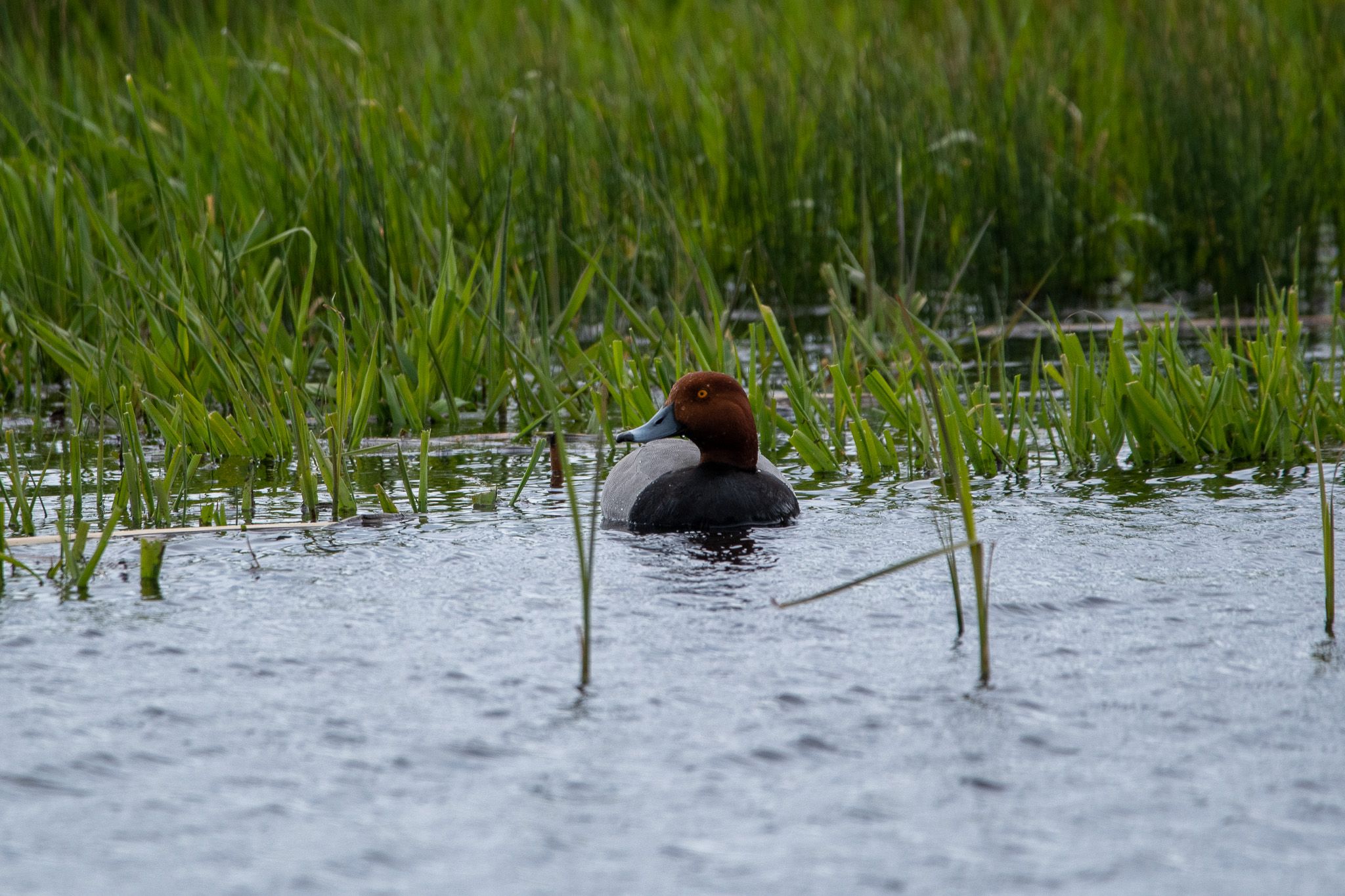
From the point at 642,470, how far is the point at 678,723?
7.37ft

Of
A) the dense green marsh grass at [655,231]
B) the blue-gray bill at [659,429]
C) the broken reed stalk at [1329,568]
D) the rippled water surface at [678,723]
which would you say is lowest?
the rippled water surface at [678,723]

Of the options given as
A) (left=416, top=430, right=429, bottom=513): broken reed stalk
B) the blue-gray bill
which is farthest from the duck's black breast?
(left=416, top=430, right=429, bottom=513): broken reed stalk

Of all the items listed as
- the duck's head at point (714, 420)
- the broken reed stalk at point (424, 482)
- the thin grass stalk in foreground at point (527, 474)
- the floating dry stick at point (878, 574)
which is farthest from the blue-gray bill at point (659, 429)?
the floating dry stick at point (878, 574)

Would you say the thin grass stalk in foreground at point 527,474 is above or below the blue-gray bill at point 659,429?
below

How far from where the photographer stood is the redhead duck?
4.88 m

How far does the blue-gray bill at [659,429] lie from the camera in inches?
201

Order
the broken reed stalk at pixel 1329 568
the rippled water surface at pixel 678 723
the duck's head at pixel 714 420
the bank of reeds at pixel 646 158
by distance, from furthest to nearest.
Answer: the bank of reeds at pixel 646 158
the duck's head at pixel 714 420
the broken reed stalk at pixel 1329 568
the rippled water surface at pixel 678 723

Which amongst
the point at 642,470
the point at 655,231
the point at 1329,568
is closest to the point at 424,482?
the point at 642,470

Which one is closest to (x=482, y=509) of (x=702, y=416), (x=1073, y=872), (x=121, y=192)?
(x=702, y=416)

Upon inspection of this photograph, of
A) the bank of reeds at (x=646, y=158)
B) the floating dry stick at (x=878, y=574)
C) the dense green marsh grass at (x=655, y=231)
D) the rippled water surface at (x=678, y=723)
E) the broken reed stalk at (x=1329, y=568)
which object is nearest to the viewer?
the rippled water surface at (x=678, y=723)

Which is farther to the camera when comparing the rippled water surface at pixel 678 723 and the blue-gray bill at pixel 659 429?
the blue-gray bill at pixel 659 429

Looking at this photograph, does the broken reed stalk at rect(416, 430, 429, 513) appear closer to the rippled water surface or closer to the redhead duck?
the rippled water surface

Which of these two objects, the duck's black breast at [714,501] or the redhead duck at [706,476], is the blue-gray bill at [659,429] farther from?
the duck's black breast at [714,501]

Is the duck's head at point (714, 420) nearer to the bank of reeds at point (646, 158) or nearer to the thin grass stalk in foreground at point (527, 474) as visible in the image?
the thin grass stalk in foreground at point (527, 474)
